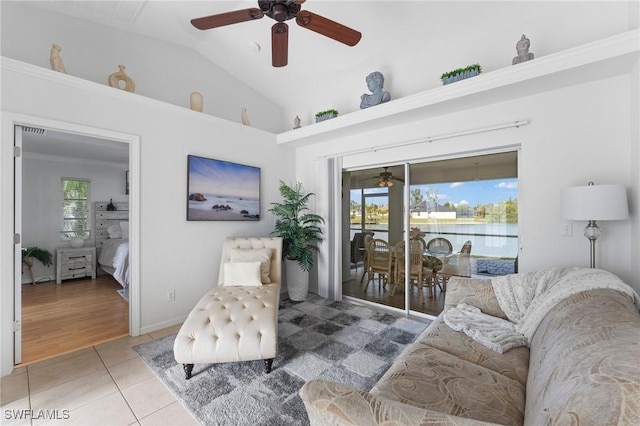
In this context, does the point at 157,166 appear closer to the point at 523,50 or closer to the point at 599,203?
the point at 523,50

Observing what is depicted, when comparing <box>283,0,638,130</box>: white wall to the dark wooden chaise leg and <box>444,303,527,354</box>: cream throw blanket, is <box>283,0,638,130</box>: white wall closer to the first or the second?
<box>444,303,527,354</box>: cream throw blanket

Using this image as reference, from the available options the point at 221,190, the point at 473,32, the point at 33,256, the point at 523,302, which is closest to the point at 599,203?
the point at 523,302

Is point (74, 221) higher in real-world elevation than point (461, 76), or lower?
lower

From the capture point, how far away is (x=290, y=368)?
2104mm

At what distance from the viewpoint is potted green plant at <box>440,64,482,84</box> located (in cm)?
244

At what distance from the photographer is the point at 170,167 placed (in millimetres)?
2984

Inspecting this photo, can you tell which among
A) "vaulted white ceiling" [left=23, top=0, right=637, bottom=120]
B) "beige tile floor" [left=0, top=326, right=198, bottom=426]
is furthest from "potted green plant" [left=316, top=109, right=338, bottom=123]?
"beige tile floor" [left=0, top=326, right=198, bottom=426]

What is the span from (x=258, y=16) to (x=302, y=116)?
240cm

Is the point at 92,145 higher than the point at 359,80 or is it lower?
lower

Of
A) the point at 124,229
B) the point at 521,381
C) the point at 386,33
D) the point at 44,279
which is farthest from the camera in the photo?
the point at 124,229

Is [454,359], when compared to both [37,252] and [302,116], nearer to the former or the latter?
[302,116]

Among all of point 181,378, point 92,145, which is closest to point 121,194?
point 92,145

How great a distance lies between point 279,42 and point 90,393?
2.84 metres

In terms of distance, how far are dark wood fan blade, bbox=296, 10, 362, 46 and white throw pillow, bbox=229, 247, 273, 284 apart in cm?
227
